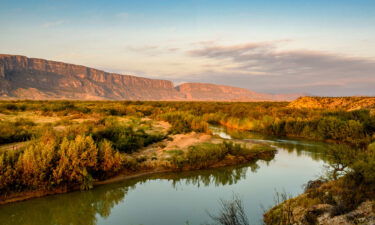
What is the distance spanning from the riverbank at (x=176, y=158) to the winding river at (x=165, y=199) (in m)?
0.33

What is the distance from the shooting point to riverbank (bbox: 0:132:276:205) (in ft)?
29.7

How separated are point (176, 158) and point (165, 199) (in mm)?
3539

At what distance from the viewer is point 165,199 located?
8680 mm

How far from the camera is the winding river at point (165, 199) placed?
7.31m

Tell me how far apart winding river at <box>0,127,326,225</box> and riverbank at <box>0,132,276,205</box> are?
1.08 ft

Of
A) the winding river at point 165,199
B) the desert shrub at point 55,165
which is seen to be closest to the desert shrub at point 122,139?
the desert shrub at point 55,165

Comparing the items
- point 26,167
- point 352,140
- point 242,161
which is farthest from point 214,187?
point 352,140

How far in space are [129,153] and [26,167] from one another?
480 centimetres

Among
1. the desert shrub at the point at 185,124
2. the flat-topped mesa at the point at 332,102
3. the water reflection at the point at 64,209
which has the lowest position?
the water reflection at the point at 64,209

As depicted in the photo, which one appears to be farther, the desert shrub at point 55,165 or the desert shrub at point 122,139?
the desert shrub at point 122,139

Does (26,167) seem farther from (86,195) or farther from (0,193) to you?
(86,195)

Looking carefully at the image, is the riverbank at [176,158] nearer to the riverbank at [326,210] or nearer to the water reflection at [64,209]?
the water reflection at [64,209]

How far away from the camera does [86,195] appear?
8859 mm

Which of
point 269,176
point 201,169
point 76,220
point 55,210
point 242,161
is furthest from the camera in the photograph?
point 242,161
